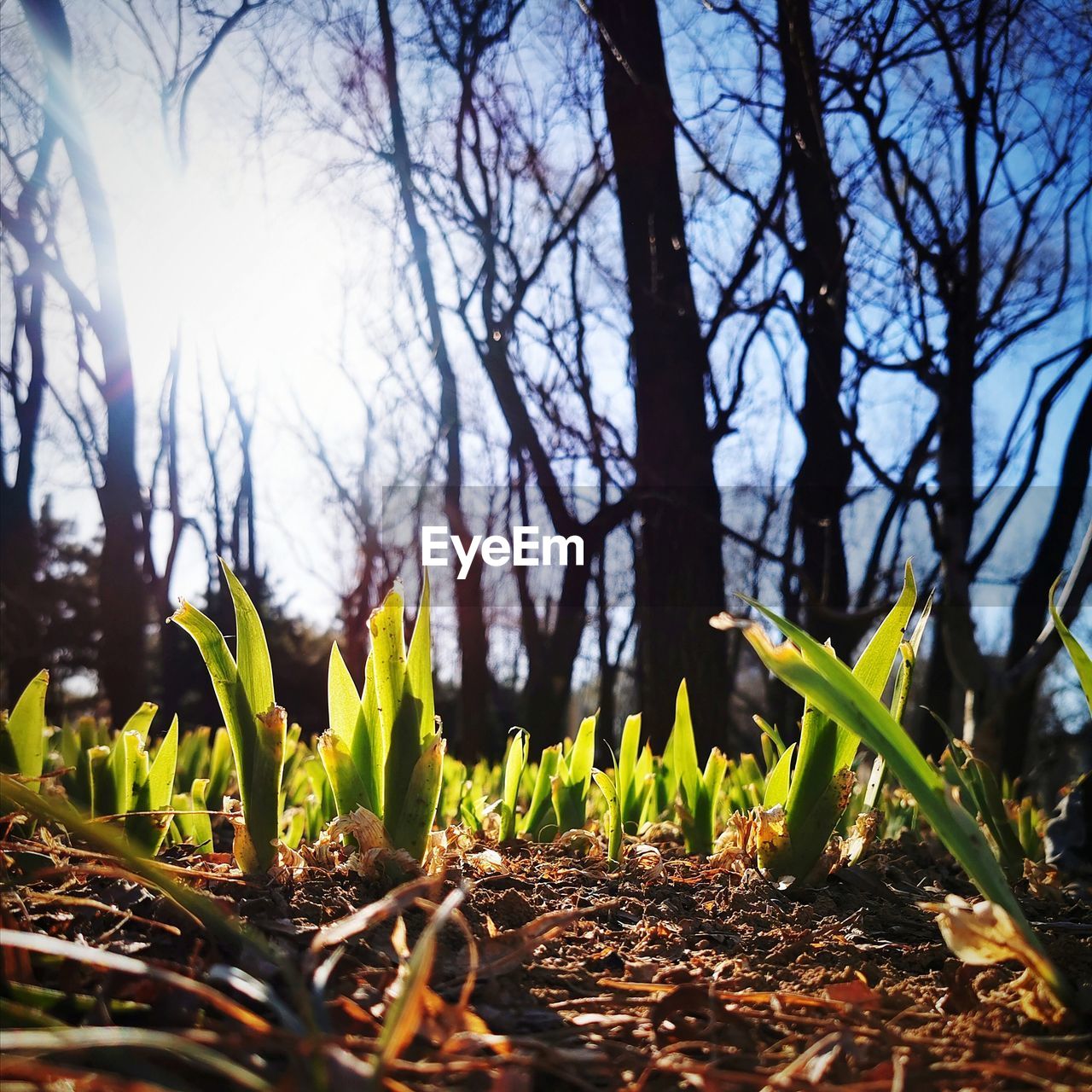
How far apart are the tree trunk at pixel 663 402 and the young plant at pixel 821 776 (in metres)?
3.56

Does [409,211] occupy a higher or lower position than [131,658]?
higher

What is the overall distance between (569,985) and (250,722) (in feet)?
1.73

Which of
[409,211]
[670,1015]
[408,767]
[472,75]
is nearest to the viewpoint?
[670,1015]

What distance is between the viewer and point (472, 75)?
7695 mm

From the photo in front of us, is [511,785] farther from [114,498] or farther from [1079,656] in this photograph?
[114,498]

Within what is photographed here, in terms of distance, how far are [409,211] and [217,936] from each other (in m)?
8.49

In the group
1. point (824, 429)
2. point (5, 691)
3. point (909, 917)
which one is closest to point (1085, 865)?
point (909, 917)

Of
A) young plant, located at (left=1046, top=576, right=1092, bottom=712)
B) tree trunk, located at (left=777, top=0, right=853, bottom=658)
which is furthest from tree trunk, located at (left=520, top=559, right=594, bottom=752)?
young plant, located at (left=1046, top=576, right=1092, bottom=712)

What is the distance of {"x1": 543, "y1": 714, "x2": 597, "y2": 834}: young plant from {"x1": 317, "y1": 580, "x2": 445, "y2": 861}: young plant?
494mm

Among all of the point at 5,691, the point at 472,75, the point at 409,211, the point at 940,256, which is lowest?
the point at 5,691

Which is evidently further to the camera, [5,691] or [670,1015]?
[5,691]

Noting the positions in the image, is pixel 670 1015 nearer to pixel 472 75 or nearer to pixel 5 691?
pixel 472 75

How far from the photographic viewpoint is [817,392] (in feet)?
21.3

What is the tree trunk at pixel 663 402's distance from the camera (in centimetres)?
504
